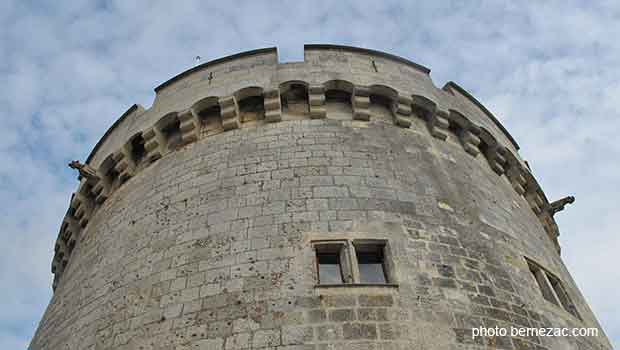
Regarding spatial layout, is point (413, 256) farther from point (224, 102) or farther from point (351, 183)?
point (224, 102)

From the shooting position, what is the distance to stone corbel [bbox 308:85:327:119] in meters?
7.57

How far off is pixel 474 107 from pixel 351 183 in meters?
4.61

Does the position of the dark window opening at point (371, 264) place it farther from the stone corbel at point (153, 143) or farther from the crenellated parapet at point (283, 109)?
the stone corbel at point (153, 143)

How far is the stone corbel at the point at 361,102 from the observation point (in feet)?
25.2

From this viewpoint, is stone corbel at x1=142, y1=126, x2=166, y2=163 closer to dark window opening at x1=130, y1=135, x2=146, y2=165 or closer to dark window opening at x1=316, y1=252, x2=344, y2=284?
dark window opening at x1=130, y1=135, x2=146, y2=165

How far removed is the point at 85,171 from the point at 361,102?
482 cm

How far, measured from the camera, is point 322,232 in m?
5.61

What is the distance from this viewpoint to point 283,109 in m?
7.79

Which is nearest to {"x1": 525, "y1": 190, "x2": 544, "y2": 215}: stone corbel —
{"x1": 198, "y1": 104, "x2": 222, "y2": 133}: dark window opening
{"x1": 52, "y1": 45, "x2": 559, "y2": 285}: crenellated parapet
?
{"x1": 52, "y1": 45, "x2": 559, "y2": 285}: crenellated parapet

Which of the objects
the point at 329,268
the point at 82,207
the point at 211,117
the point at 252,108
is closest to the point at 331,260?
the point at 329,268

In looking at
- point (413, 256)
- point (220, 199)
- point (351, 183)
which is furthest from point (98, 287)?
point (413, 256)

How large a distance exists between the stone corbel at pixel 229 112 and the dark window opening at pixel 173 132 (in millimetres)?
841

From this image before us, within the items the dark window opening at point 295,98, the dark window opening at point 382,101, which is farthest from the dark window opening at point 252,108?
the dark window opening at point 382,101

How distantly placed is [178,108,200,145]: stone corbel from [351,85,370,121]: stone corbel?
8.00 ft
